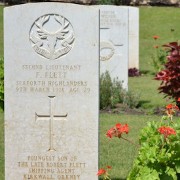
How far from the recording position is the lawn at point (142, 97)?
916cm

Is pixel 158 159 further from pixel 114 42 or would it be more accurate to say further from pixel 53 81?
pixel 114 42

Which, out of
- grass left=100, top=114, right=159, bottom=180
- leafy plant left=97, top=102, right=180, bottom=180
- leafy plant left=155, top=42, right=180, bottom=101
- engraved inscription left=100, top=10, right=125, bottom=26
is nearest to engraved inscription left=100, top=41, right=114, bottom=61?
engraved inscription left=100, top=10, right=125, bottom=26

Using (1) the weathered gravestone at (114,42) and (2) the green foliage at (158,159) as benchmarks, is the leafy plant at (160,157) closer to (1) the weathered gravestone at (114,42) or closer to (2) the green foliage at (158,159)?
(2) the green foliage at (158,159)

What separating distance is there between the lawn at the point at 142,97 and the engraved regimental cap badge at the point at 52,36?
167 cm

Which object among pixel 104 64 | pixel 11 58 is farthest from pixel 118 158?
pixel 104 64

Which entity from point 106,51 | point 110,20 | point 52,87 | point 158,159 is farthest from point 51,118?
point 110,20

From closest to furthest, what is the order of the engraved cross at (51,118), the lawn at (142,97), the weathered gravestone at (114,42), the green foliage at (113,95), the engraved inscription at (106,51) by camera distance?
the engraved cross at (51,118) < the lawn at (142,97) < the green foliage at (113,95) < the weathered gravestone at (114,42) < the engraved inscription at (106,51)

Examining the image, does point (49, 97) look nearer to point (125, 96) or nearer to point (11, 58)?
point (11, 58)

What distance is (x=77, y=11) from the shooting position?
7.18 m

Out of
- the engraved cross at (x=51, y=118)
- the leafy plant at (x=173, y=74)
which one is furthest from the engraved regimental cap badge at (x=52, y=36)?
the leafy plant at (x=173, y=74)

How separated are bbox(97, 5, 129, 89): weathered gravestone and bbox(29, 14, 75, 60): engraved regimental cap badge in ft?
22.7

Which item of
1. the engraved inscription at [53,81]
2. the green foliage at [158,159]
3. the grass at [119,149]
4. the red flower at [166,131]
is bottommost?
the grass at [119,149]

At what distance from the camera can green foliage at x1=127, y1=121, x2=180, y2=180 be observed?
5980mm

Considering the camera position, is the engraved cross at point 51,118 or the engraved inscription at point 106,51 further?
the engraved inscription at point 106,51
